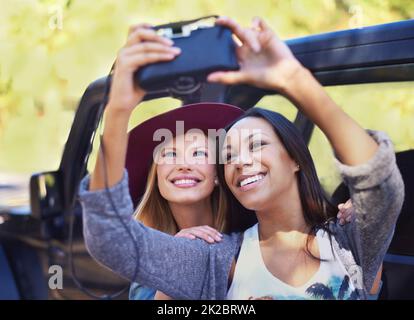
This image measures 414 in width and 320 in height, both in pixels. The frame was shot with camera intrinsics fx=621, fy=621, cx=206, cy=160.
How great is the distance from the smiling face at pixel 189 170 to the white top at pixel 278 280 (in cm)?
17

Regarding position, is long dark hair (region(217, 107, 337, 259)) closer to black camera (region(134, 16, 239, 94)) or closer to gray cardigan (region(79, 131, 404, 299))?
gray cardigan (region(79, 131, 404, 299))

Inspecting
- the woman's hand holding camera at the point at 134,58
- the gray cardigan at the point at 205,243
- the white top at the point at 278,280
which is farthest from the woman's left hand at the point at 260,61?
the white top at the point at 278,280

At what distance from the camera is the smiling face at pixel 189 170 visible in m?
1.63

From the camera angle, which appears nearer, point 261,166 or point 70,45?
point 261,166

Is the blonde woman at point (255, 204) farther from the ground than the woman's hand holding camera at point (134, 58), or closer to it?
closer to it

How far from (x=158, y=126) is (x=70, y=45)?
399 millimetres

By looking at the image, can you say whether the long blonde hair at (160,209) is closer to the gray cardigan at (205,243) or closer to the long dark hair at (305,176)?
the gray cardigan at (205,243)

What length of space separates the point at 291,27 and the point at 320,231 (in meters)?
0.54

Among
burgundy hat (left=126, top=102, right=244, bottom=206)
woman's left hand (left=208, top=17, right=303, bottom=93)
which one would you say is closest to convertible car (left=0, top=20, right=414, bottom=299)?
burgundy hat (left=126, top=102, right=244, bottom=206)

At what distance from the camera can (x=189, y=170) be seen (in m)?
1.64

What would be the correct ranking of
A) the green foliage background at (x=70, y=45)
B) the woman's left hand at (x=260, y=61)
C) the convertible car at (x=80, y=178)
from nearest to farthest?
the woman's left hand at (x=260, y=61) < the convertible car at (x=80, y=178) < the green foliage background at (x=70, y=45)

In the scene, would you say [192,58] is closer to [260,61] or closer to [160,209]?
[260,61]

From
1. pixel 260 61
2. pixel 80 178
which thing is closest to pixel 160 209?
pixel 80 178
